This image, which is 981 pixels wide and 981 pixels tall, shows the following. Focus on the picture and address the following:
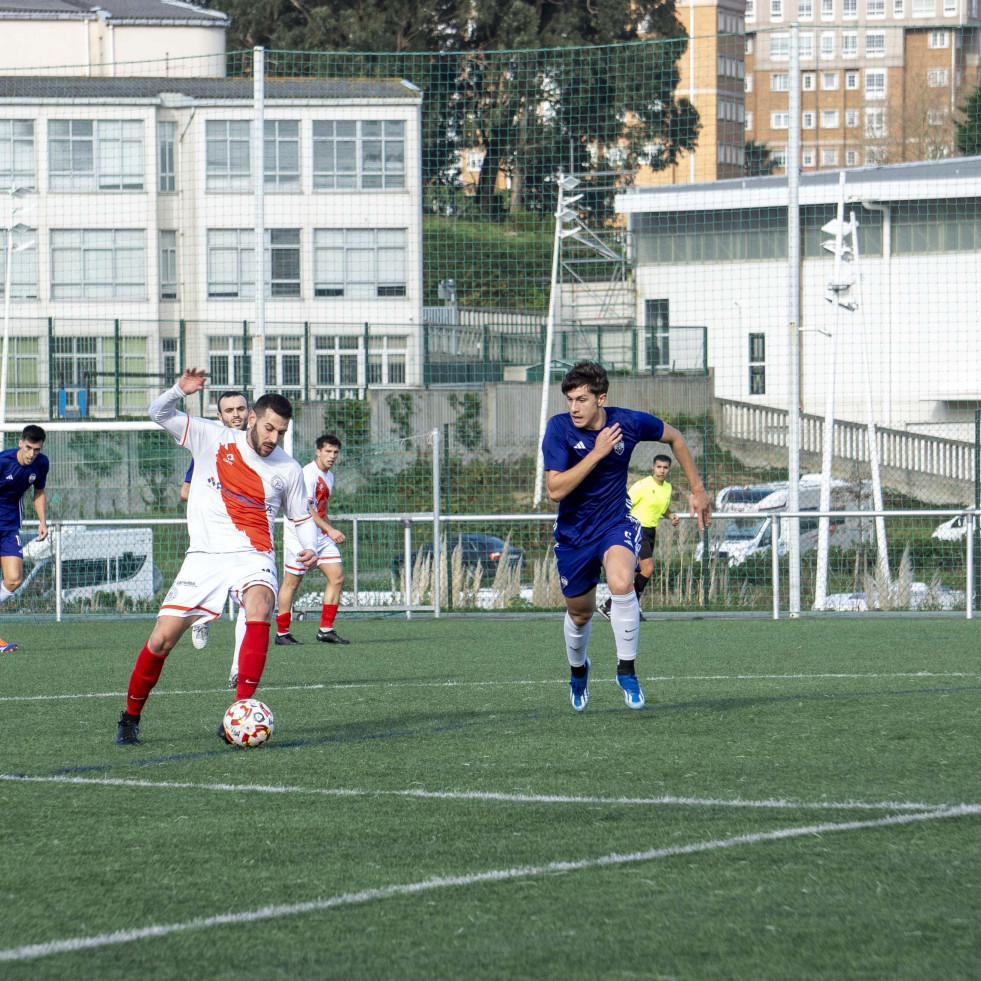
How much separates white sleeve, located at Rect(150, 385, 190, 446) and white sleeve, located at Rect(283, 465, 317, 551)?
575mm

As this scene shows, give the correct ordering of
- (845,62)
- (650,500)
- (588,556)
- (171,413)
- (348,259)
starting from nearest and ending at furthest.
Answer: (171,413) < (588,556) < (650,500) < (348,259) < (845,62)

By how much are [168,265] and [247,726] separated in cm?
4018

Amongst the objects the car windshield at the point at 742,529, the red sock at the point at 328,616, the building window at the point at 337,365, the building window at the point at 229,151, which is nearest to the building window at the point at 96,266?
the building window at the point at 229,151

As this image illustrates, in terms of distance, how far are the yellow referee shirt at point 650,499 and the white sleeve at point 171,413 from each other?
8.53 metres

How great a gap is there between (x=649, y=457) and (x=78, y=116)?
28.0 meters

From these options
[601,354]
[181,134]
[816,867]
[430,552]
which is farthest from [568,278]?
[816,867]

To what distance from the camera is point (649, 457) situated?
894 inches

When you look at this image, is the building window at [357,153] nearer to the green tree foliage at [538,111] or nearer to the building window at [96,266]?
the building window at [96,266]

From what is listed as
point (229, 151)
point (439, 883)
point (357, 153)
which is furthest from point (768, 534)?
point (229, 151)

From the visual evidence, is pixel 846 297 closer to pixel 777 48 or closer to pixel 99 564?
pixel 99 564

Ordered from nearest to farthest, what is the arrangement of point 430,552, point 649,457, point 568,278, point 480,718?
point 480,718 → point 430,552 → point 649,457 → point 568,278

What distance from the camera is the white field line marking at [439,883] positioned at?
3.75 m

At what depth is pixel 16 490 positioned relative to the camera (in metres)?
13.8

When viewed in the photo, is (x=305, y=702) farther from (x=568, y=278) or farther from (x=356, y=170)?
(x=356, y=170)
